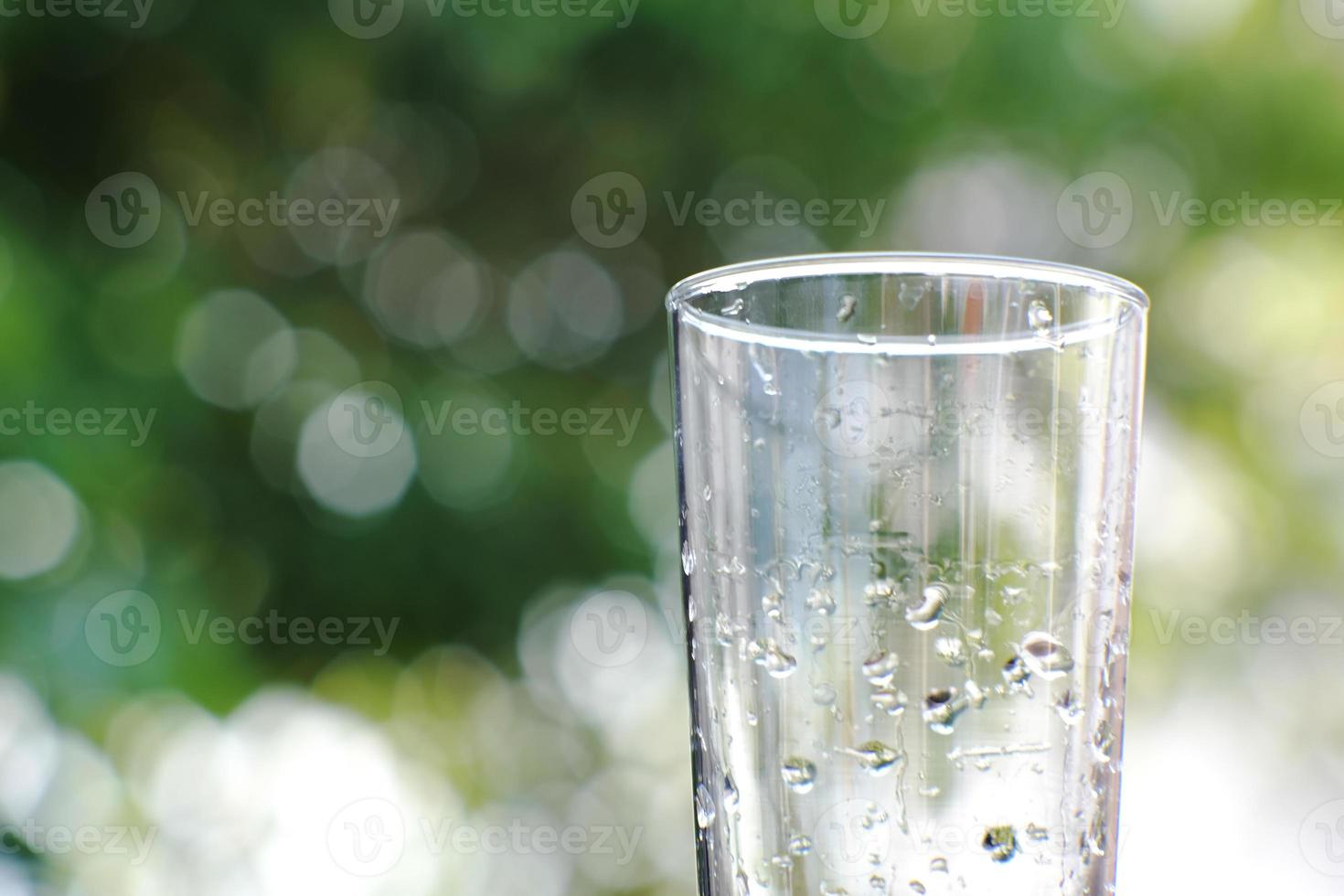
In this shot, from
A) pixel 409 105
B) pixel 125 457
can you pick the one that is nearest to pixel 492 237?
pixel 409 105

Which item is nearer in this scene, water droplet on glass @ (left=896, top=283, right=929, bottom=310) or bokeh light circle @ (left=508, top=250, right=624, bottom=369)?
water droplet on glass @ (left=896, top=283, right=929, bottom=310)

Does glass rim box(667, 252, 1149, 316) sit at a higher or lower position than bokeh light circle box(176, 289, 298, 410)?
higher

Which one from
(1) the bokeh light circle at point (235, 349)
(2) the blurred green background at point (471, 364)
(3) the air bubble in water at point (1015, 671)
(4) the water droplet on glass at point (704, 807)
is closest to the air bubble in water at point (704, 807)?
(4) the water droplet on glass at point (704, 807)

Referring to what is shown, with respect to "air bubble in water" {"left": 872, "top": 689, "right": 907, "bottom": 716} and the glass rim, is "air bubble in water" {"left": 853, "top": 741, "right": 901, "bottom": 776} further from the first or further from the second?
the glass rim

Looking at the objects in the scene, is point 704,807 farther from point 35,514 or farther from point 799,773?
point 35,514

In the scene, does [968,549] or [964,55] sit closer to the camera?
[968,549]

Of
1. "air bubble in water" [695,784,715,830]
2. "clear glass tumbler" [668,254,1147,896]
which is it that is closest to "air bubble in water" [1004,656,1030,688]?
Result: "clear glass tumbler" [668,254,1147,896]

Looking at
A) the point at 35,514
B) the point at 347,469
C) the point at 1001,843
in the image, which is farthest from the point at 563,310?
the point at 1001,843

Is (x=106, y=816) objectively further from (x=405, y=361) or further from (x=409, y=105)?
(x=409, y=105)
